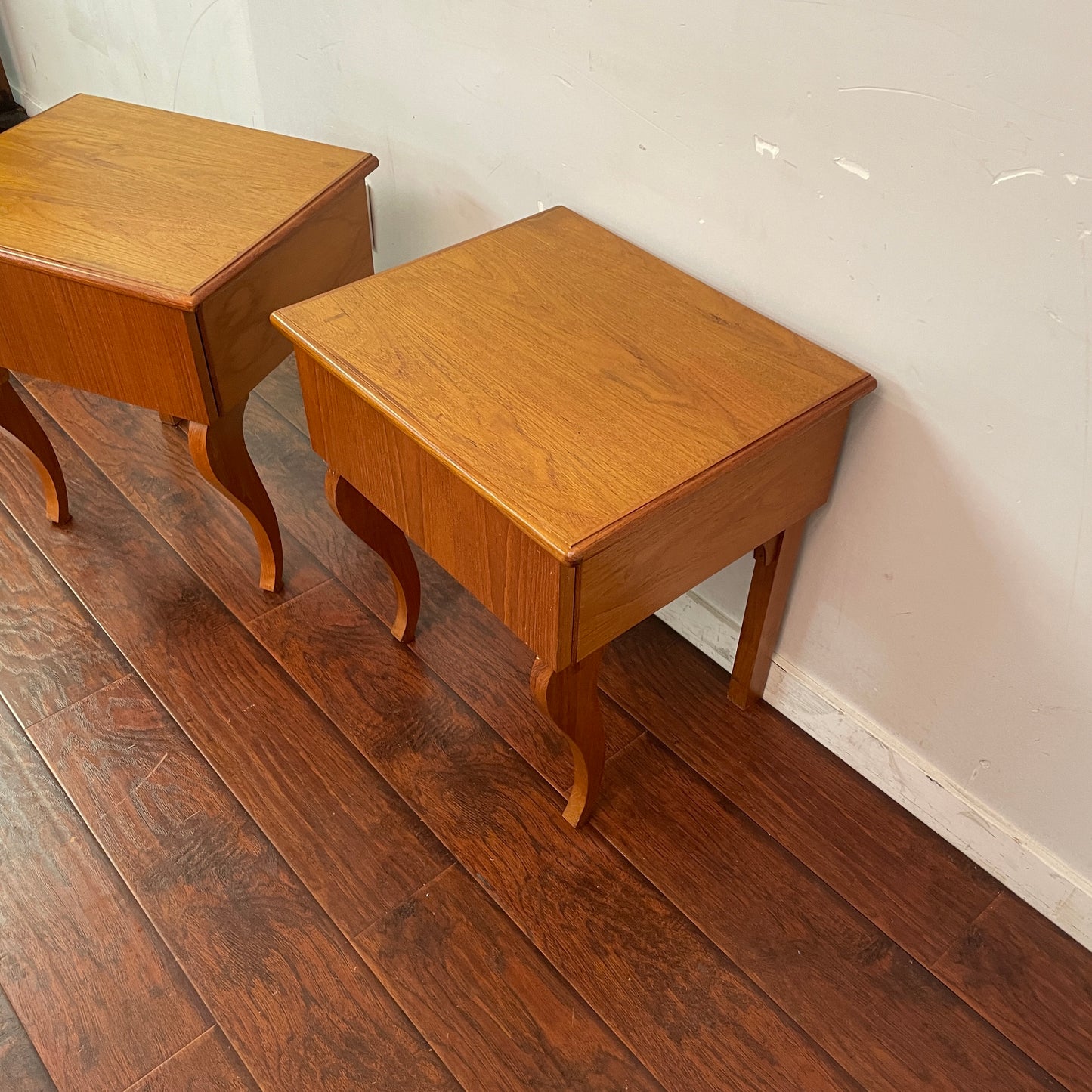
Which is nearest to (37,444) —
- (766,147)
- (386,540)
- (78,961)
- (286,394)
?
(286,394)

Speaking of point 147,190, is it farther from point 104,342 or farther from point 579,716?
point 579,716

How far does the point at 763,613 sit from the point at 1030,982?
0.54 metres

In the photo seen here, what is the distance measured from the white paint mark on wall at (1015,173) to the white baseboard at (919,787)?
2.40 feet

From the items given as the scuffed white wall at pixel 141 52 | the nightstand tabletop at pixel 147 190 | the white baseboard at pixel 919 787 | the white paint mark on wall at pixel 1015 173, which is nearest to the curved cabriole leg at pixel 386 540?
the nightstand tabletop at pixel 147 190

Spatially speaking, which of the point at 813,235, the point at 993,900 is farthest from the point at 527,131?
the point at 993,900

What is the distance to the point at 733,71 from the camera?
1.09 m

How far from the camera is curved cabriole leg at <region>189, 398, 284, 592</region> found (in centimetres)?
142

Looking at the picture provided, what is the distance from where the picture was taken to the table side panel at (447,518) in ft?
3.23

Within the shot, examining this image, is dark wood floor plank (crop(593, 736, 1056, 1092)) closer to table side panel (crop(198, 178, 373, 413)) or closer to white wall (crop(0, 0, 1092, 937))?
white wall (crop(0, 0, 1092, 937))

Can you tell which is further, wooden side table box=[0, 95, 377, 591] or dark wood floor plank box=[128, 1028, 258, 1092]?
wooden side table box=[0, 95, 377, 591]

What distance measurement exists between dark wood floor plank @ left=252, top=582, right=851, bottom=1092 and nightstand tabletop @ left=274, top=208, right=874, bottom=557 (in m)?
0.58

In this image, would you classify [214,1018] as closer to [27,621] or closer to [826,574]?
[27,621]

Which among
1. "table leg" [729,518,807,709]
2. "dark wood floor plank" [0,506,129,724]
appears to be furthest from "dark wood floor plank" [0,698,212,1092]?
"table leg" [729,518,807,709]

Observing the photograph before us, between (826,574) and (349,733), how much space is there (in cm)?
71
